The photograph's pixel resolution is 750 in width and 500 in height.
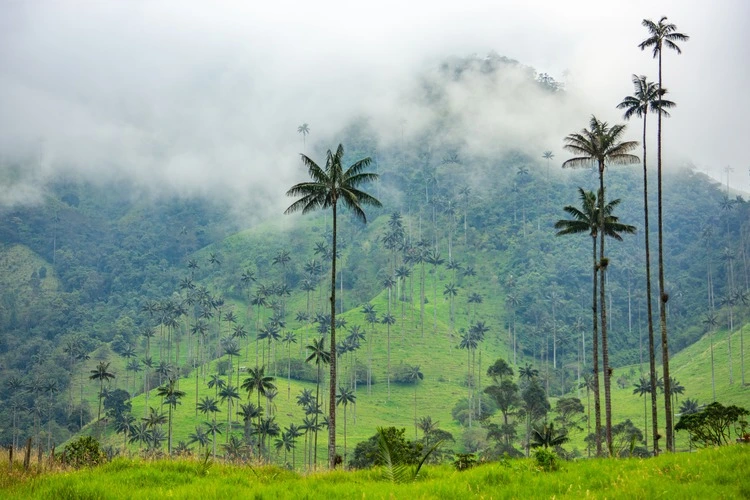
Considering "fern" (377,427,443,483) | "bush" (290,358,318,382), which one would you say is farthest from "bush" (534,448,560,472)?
"bush" (290,358,318,382)

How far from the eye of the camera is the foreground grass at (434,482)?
1132cm

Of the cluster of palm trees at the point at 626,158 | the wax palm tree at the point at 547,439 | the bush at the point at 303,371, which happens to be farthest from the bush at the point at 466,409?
the cluster of palm trees at the point at 626,158

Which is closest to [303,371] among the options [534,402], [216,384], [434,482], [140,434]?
[216,384]

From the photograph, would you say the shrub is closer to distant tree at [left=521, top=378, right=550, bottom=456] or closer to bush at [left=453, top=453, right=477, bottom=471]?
distant tree at [left=521, top=378, right=550, bottom=456]

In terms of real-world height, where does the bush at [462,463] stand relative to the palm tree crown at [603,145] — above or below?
below

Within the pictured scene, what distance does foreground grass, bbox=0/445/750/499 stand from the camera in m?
11.3

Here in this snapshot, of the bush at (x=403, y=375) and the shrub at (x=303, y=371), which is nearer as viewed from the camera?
the bush at (x=403, y=375)

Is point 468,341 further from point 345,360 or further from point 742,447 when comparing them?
point 742,447

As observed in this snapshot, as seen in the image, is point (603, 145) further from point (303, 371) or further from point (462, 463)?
point (303, 371)

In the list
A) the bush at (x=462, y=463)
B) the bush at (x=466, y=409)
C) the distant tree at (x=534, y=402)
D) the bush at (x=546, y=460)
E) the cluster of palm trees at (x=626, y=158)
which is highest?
the cluster of palm trees at (x=626, y=158)

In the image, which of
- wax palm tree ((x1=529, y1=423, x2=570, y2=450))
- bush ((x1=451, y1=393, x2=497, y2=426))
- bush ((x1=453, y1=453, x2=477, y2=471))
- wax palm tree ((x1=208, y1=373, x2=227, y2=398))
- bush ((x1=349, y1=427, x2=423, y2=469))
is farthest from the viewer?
wax palm tree ((x1=208, y1=373, x2=227, y2=398))

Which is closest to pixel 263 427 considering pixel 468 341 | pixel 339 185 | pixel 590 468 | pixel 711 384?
pixel 339 185

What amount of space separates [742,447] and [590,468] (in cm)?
348

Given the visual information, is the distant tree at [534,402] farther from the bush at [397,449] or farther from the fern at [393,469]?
the fern at [393,469]
